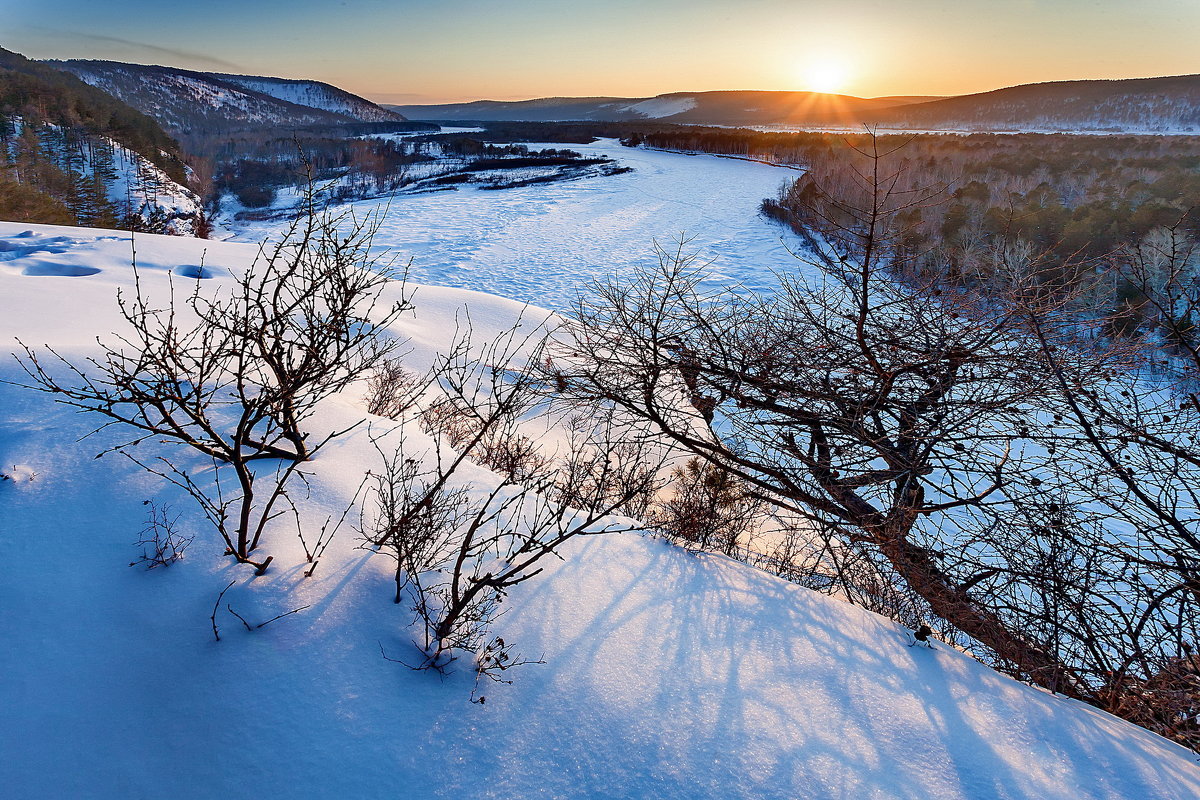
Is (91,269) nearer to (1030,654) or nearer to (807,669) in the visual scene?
(807,669)

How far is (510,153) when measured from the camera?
233ft

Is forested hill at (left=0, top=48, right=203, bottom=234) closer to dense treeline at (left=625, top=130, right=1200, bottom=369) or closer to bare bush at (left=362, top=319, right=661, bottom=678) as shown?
bare bush at (left=362, top=319, right=661, bottom=678)

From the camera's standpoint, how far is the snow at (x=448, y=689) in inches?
84.6

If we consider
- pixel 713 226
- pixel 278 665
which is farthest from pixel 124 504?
pixel 713 226

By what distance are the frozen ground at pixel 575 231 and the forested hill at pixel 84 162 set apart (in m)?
8.06

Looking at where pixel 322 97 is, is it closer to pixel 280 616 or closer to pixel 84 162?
pixel 84 162

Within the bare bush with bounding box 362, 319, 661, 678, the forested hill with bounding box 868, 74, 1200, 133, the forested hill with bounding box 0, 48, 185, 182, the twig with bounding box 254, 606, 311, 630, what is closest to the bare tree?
the twig with bounding box 254, 606, 311, 630

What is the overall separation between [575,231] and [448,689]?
29168mm

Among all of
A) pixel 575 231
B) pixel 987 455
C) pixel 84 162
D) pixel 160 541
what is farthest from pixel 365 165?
pixel 987 455

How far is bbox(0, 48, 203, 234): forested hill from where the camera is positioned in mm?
32812

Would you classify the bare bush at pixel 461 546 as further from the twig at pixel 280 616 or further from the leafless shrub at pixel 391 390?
the leafless shrub at pixel 391 390

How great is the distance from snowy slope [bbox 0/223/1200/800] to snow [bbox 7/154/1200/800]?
0.4 inches

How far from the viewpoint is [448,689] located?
255 centimetres

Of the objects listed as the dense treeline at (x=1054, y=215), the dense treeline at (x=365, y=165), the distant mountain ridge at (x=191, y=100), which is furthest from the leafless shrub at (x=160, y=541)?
the distant mountain ridge at (x=191, y=100)
